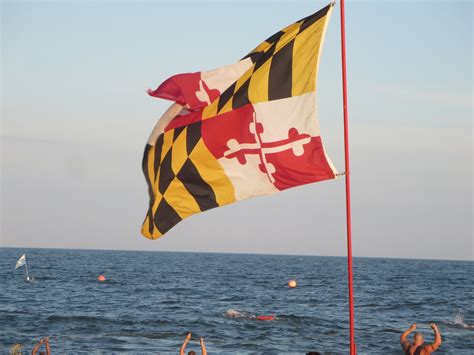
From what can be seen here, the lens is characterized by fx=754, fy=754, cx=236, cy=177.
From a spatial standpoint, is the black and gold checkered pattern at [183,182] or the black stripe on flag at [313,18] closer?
the black stripe on flag at [313,18]

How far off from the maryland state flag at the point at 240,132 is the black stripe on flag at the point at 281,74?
0.02 metres

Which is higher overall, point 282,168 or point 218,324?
point 282,168

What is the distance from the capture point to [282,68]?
12203 millimetres

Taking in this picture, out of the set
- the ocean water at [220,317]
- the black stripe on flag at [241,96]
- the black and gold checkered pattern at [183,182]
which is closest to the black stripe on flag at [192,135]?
the black and gold checkered pattern at [183,182]

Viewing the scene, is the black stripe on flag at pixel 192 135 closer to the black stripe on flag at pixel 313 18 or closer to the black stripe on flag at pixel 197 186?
the black stripe on flag at pixel 197 186

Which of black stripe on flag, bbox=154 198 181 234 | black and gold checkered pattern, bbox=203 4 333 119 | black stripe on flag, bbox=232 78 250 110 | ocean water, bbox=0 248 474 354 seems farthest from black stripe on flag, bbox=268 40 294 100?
ocean water, bbox=0 248 474 354

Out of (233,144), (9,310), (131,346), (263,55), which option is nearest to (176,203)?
(233,144)

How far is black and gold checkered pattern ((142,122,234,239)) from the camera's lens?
12.8 metres

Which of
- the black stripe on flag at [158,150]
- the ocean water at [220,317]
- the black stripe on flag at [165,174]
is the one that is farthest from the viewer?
the ocean water at [220,317]

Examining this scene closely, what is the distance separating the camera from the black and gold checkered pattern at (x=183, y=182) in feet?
41.9

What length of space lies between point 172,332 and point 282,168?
95.9 ft

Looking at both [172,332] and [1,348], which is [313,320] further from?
[1,348]

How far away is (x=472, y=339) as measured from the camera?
129 feet

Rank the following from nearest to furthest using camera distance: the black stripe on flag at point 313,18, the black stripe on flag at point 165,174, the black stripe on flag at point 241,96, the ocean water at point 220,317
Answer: the black stripe on flag at point 313,18 → the black stripe on flag at point 241,96 → the black stripe on flag at point 165,174 → the ocean water at point 220,317
